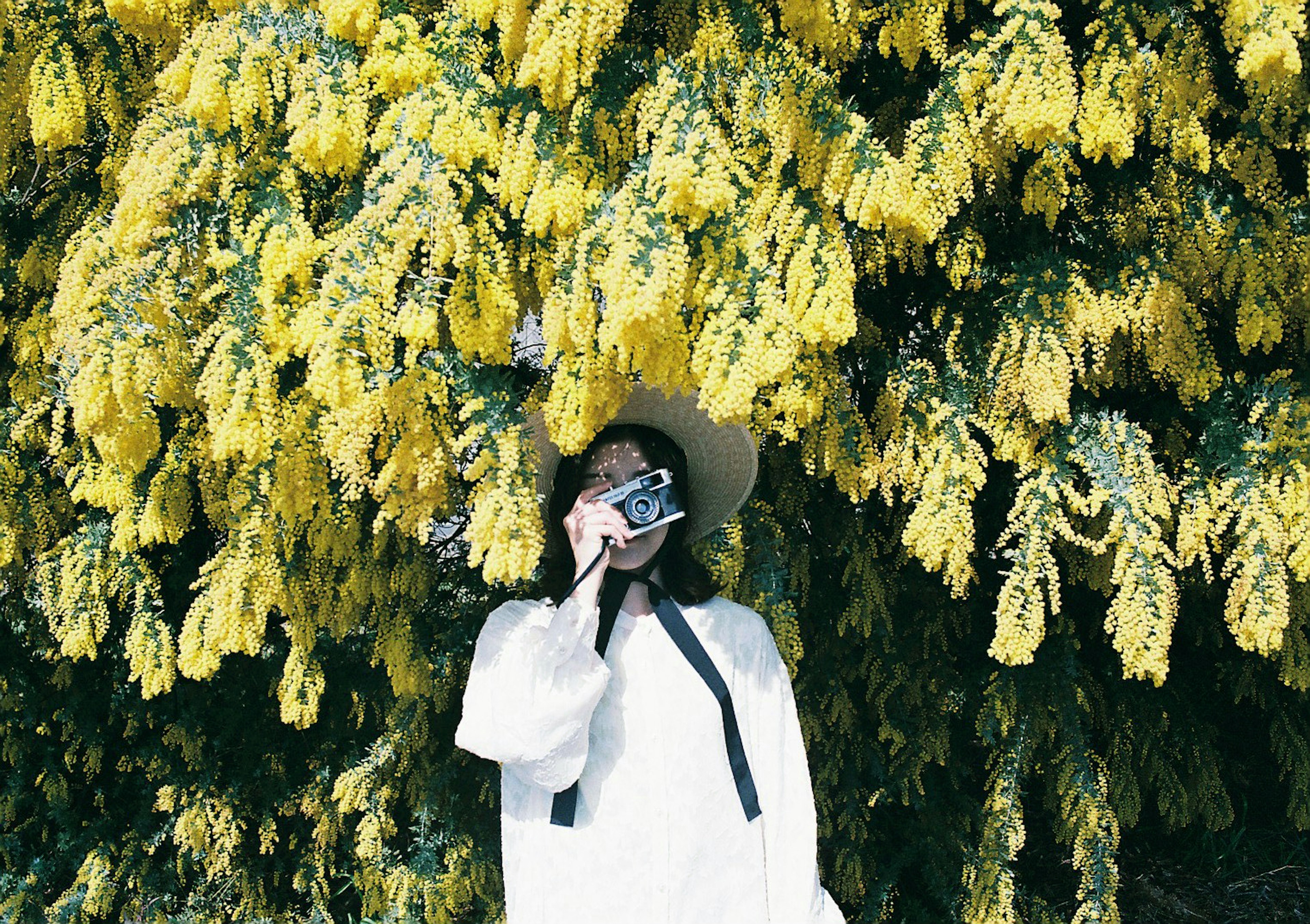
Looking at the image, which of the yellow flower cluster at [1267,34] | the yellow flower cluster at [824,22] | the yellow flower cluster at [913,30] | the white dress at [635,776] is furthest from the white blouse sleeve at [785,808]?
the yellow flower cluster at [1267,34]

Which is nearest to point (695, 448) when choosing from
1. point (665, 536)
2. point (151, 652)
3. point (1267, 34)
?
point (665, 536)

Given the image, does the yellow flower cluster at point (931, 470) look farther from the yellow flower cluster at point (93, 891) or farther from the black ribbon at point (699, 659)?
the yellow flower cluster at point (93, 891)

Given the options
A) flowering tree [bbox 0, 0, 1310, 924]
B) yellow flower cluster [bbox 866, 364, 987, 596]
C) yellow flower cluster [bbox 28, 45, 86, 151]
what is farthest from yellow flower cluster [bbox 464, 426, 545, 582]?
yellow flower cluster [bbox 28, 45, 86, 151]

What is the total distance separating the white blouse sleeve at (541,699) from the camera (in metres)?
1.69

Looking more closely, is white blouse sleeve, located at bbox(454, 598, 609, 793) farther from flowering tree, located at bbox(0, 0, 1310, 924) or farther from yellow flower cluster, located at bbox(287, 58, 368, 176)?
yellow flower cluster, located at bbox(287, 58, 368, 176)

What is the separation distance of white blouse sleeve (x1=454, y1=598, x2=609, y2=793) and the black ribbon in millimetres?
124

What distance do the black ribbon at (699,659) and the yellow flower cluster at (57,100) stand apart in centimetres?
176

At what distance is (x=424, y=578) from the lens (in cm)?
267

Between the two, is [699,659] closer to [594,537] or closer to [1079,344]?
[594,537]

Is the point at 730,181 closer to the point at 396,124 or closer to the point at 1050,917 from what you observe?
the point at 396,124

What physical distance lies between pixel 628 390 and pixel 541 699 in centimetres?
62

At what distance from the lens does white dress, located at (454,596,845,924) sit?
1.73 metres

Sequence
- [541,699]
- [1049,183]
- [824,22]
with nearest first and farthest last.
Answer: [541,699]
[824,22]
[1049,183]

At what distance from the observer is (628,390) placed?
1970mm
